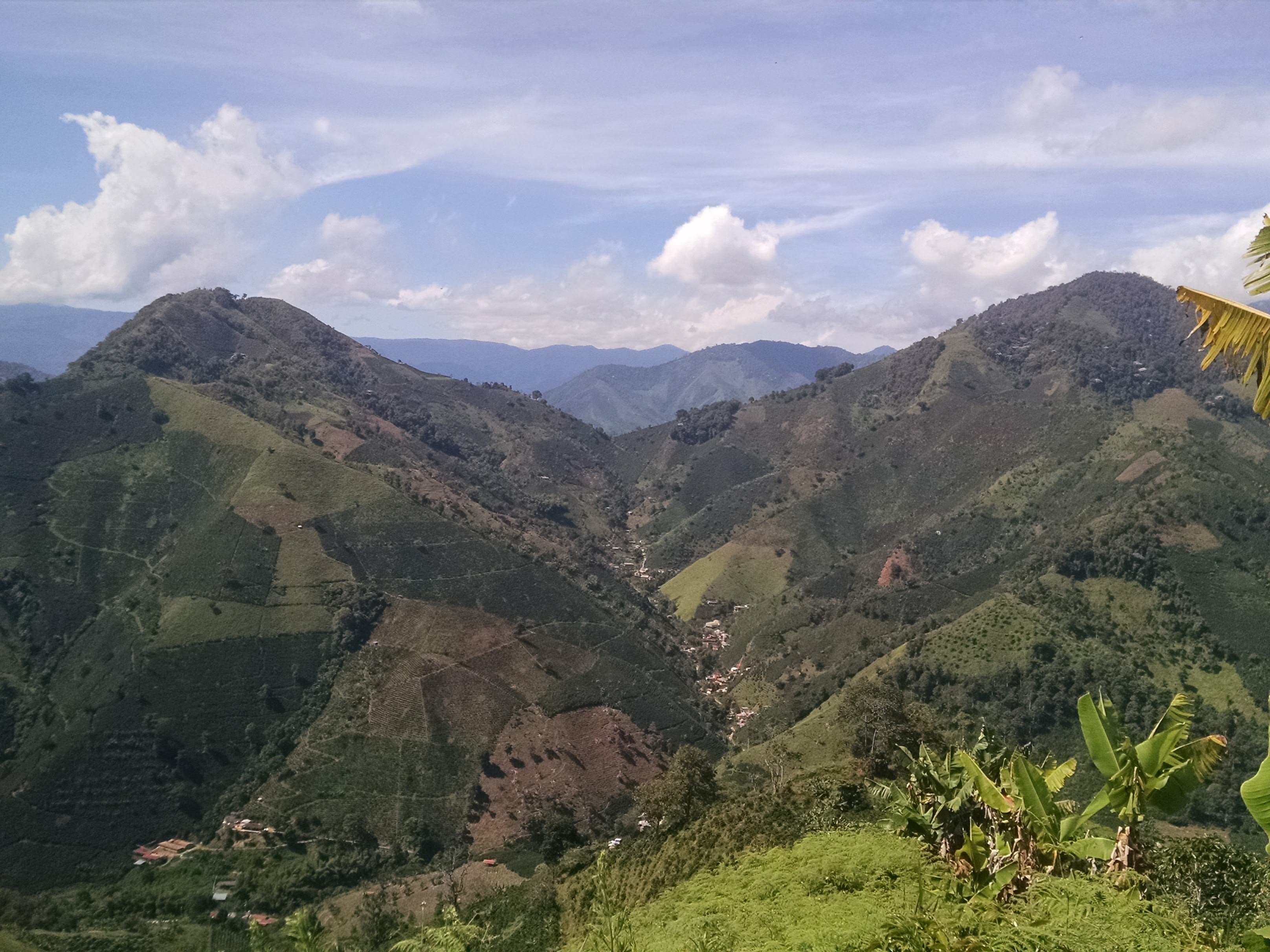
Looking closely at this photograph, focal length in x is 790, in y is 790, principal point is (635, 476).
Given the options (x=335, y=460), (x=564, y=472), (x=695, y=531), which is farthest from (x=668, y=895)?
(x=564, y=472)

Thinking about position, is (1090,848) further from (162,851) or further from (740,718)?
(740,718)

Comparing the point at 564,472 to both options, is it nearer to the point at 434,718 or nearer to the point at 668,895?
the point at 434,718

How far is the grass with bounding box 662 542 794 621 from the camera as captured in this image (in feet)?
368

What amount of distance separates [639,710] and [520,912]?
37.3 m

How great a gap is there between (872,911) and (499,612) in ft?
230

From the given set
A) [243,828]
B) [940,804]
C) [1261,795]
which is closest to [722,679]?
[243,828]

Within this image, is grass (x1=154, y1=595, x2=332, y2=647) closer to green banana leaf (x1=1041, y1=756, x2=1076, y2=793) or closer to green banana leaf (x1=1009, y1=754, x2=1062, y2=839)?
green banana leaf (x1=1041, y1=756, x2=1076, y2=793)

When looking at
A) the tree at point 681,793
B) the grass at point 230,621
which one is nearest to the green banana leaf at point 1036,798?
the tree at point 681,793

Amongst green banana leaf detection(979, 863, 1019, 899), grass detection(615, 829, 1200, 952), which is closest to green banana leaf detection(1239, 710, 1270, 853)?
grass detection(615, 829, 1200, 952)

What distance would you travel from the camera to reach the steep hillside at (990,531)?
62188 mm

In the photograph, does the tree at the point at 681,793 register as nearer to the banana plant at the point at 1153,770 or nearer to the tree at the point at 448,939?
the tree at the point at 448,939

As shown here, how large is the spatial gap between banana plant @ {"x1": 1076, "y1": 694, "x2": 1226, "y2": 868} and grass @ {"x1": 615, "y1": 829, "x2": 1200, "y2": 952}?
181cm

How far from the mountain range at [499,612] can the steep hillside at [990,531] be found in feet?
1.56

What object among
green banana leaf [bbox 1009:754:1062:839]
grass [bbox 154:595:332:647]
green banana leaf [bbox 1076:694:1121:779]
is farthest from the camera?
grass [bbox 154:595:332:647]
